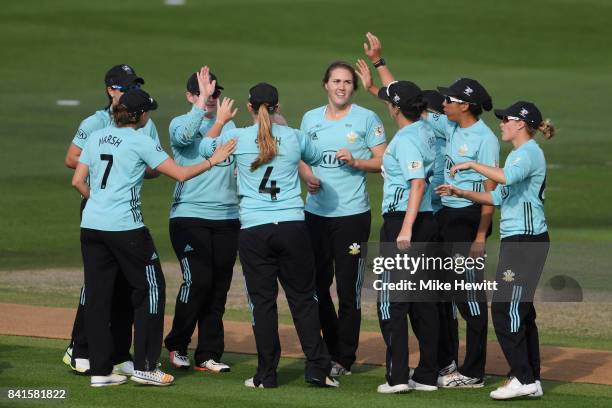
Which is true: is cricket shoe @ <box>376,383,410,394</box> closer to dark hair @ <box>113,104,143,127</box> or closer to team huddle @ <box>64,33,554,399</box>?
team huddle @ <box>64,33,554,399</box>

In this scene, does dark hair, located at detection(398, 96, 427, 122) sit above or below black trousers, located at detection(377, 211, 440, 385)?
above

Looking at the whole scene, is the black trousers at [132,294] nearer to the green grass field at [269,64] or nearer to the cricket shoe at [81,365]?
the cricket shoe at [81,365]

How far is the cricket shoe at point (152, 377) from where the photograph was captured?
999 centimetres

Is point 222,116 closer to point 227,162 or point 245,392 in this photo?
point 227,162

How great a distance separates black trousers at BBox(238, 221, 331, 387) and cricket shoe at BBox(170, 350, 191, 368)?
42.5 inches

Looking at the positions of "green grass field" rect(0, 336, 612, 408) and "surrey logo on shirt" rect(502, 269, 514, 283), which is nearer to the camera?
"green grass field" rect(0, 336, 612, 408)

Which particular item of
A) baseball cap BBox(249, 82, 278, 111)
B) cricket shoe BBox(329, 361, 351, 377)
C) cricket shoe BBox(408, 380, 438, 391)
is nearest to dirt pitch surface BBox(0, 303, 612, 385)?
cricket shoe BBox(329, 361, 351, 377)

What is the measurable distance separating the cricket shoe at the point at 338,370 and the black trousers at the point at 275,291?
2.00 feet

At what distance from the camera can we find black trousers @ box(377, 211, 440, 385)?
9859 millimetres

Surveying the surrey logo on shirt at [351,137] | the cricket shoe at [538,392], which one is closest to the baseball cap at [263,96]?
the surrey logo on shirt at [351,137]

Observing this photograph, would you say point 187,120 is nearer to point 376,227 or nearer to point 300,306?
point 300,306

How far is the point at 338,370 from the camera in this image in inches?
423

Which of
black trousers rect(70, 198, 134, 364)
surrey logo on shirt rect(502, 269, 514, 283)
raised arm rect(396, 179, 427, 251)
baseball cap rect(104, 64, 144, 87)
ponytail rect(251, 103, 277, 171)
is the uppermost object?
baseball cap rect(104, 64, 144, 87)

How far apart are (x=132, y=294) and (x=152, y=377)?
2.12 feet
